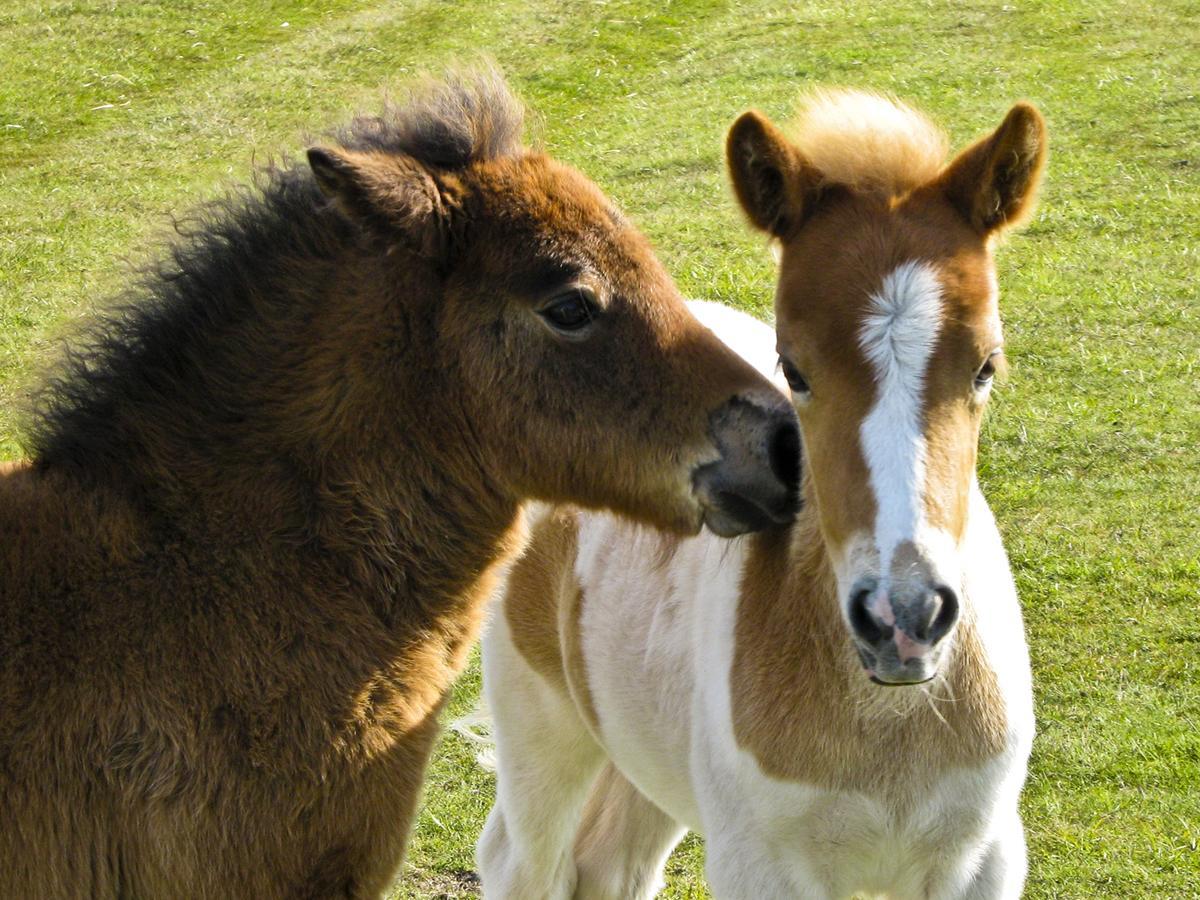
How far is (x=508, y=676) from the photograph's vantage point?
4582 millimetres

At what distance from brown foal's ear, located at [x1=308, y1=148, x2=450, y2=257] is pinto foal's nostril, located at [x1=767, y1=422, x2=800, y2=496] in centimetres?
89

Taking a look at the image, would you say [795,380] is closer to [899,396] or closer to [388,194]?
[899,396]

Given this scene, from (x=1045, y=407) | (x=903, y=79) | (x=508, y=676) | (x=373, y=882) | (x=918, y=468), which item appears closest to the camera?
(x=918, y=468)

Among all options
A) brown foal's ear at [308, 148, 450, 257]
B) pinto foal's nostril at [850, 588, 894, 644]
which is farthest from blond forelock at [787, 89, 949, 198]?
pinto foal's nostril at [850, 588, 894, 644]

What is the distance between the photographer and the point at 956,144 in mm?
11234

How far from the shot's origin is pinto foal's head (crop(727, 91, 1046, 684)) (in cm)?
275

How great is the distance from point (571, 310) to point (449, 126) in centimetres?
55

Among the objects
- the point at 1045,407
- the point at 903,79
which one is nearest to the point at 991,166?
the point at 1045,407

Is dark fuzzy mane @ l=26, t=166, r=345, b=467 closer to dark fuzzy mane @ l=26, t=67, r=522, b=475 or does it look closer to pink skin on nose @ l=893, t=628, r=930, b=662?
dark fuzzy mane @ l=26, t=67, r=522, b=475

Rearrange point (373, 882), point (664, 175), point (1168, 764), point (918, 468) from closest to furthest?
1. point (918, 468)
2. point (373, 882)
3. point (1168, 764)
4. point (664, 175)

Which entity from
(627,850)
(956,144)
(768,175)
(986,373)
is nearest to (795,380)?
(986,373)

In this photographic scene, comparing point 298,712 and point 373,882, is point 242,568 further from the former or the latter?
point 373,882

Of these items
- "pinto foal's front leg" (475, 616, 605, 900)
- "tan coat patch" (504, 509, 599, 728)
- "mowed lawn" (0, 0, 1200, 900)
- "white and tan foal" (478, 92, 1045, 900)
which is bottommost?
"mowed lawn" (0, 0, 1200, 900)

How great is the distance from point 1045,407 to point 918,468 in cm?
547
